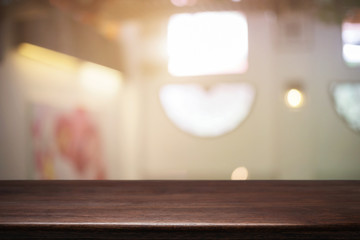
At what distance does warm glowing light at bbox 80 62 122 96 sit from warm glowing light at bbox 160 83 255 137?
179mm

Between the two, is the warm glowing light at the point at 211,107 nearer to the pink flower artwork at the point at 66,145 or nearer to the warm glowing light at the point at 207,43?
the warm glowing light at the point at 207,43

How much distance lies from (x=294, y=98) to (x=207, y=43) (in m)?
0.31

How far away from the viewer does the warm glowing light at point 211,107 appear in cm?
88

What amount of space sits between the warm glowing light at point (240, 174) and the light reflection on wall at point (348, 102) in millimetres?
326

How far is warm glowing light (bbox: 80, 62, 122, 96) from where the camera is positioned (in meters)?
0.91

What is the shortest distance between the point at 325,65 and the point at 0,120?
104 cm

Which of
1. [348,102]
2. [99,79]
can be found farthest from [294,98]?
[99,79]

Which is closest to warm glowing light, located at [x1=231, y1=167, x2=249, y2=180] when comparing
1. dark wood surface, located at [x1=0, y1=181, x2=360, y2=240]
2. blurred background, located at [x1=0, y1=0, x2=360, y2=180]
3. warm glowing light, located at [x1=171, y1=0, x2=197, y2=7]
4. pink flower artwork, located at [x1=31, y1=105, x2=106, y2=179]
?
blurred background, located at [x1=0, y1=0, x2=360, y2=180]

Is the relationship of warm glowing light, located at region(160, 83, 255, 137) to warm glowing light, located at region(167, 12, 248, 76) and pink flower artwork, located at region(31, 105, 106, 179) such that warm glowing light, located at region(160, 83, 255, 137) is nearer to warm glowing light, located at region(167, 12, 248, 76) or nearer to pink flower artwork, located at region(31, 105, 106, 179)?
warm glowing light, located at region(167, 12, 248, 76)

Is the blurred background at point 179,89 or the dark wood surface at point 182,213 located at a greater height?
the blurred background at point 179,89

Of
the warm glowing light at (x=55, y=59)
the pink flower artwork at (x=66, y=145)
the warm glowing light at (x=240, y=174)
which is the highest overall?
the warm glowing light at (x=55, y=59)

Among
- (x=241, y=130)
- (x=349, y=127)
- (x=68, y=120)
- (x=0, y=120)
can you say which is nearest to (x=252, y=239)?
(x=241, y=130)

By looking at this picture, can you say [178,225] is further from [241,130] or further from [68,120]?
[68,120]

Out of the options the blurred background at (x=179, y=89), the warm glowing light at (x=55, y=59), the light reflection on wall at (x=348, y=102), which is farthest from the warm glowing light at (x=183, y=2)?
the light reflection on wall at (x=348, y=102)
